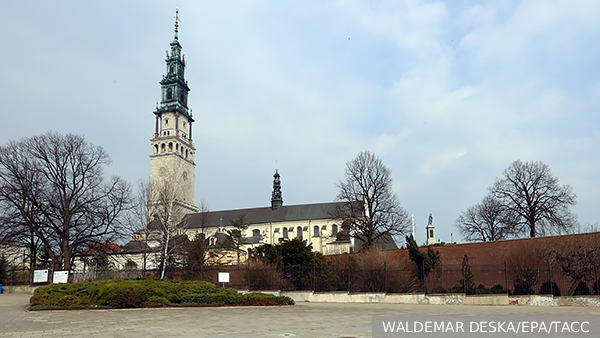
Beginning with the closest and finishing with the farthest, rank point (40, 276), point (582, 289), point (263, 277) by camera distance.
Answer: point (582, 289)
point (263, 277)
point (40, 276)

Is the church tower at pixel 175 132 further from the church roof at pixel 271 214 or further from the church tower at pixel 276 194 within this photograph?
the church tower at pixel 276 194

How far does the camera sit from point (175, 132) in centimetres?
9056

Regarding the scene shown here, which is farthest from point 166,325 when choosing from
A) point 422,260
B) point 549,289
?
point 549,289

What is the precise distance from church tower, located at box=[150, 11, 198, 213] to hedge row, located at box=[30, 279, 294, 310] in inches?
2746

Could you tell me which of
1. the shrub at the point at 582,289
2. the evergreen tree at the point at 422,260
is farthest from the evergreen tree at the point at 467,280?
the shrub at the point at 582,289

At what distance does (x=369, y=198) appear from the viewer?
37.3 m

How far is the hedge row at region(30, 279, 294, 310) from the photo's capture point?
16.5m

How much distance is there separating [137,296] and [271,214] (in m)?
67.1

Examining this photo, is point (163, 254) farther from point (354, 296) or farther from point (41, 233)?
point (354, 296)

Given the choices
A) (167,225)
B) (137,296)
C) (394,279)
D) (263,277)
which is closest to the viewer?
(137,296)

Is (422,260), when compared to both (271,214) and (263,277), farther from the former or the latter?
(271,214)

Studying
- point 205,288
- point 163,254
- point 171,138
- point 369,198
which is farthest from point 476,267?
point 171,138

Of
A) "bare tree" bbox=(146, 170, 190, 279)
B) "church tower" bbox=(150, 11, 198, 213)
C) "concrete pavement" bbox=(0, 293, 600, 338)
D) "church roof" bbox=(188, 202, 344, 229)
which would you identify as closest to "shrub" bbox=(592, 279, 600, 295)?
"concrete pavement" bbox=(0, 293, 600, 338)

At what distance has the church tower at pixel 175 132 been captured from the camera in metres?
89.1
